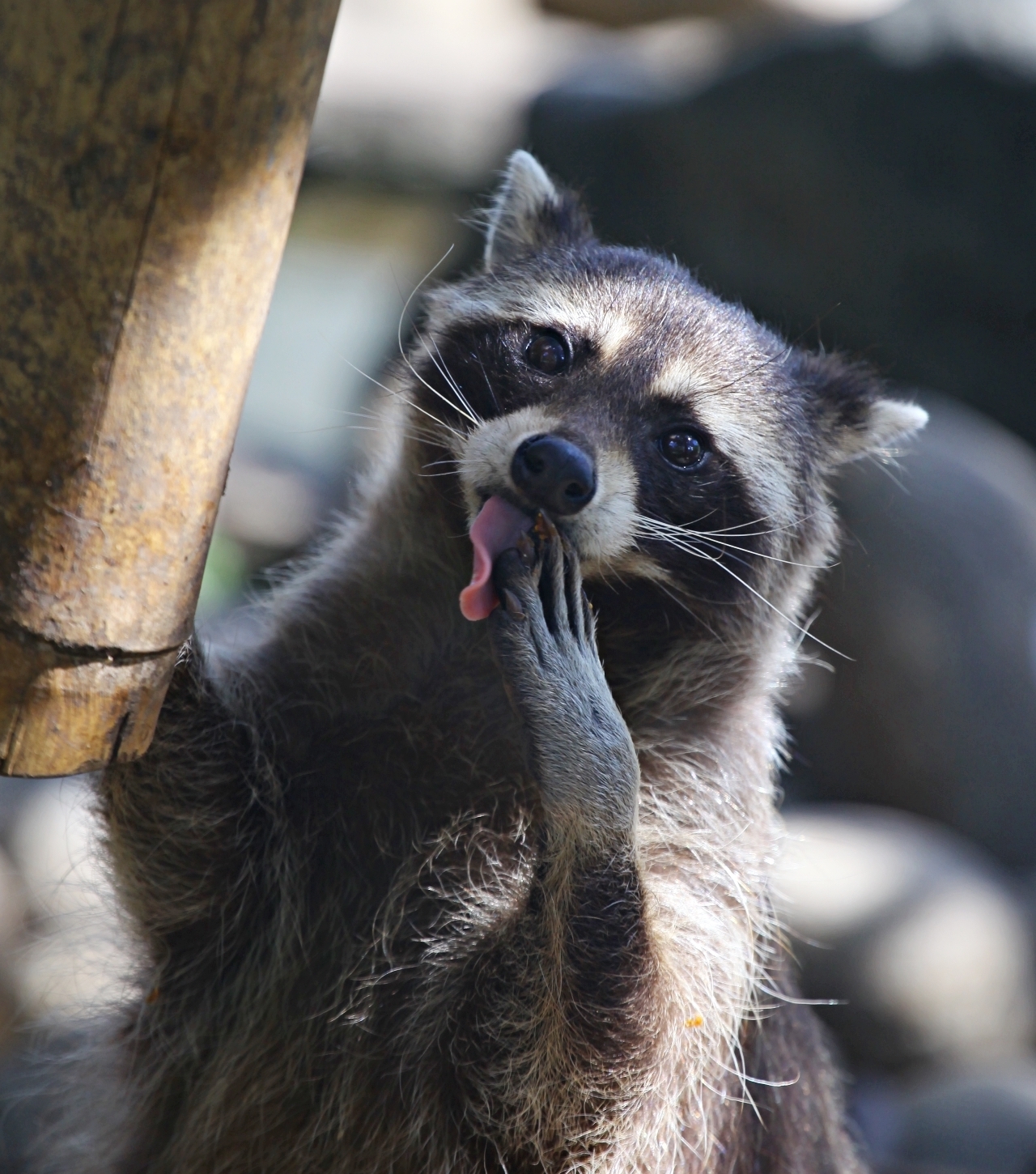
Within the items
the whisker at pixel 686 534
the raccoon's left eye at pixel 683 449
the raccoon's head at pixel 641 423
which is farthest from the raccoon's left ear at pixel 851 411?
the raccoon's left eye at pixel 683 449

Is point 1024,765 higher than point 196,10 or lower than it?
Answer: lower

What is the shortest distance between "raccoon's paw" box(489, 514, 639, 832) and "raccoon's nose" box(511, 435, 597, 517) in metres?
0.05

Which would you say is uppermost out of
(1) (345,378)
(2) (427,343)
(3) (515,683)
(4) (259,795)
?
(2) (427,343)

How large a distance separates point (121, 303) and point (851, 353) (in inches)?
140

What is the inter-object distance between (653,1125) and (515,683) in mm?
1064

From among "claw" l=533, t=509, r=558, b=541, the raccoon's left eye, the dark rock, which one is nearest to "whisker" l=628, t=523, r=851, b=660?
the raccoon's left eye

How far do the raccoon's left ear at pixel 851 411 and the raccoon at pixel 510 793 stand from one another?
0.41 feet

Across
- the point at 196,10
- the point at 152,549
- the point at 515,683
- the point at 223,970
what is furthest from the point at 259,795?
the point at 196,10

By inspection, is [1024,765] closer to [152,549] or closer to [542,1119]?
[542,1119]

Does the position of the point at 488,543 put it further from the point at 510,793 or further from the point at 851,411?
the point at 851,411

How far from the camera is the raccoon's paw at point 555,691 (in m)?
2.32

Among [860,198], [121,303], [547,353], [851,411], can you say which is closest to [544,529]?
[547,353]

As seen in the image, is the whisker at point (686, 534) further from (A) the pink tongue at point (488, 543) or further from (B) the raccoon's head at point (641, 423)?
(A) the pink tongue at point (488, 543)

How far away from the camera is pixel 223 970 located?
2908 mm
